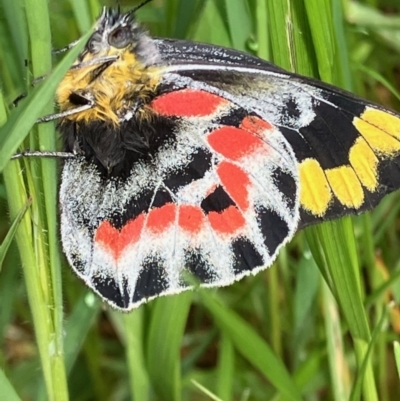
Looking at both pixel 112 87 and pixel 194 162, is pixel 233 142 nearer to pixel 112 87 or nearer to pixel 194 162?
pixel 194 162

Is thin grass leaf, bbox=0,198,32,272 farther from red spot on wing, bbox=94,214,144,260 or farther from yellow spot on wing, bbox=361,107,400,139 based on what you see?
yellow spot on wing, bbox=361,107,400,139

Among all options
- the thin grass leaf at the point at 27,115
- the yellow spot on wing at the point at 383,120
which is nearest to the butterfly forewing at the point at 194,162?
the yellow spot on wing at the point at 383,120

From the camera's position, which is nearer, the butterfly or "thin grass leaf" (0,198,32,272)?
"thin grass leaf" (0,198,32,272)

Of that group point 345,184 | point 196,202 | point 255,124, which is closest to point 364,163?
point 345,184

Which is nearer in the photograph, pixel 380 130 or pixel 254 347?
pixel 254 347

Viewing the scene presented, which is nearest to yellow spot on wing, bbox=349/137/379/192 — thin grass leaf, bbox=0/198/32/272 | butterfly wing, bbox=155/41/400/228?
butterfly wing, bbox=155/41/400/228

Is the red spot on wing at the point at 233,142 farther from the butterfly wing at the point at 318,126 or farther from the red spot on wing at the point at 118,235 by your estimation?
the red spot on wing at the point at 118,235
